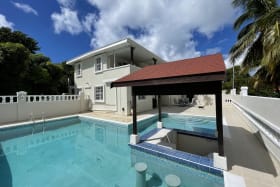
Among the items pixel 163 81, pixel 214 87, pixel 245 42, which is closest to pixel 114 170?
pixel 163 81

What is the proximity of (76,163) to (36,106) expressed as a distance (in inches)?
376

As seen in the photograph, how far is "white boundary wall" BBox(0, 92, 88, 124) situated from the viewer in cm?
979

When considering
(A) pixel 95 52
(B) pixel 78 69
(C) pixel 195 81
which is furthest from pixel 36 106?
(C) pixel 195 81

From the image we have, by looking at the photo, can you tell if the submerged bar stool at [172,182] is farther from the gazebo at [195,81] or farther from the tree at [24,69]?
the tree at [24,69]

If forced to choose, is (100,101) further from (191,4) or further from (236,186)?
(236,186)

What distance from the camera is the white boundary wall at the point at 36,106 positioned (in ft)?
32.1

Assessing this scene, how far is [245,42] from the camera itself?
27.9ft

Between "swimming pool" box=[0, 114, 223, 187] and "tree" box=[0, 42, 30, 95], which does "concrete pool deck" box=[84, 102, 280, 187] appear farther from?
"tree" box=[0, 42, 30, 95]

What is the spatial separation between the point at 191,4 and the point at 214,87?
31.0ft

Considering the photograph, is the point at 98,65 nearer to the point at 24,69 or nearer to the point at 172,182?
the point at 24,69

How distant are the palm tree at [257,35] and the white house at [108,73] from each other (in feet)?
→ 25.9

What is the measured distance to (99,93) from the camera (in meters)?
14.9

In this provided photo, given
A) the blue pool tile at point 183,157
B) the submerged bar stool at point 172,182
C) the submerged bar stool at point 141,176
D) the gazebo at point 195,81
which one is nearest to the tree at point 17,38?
the gazebo at point 195,81

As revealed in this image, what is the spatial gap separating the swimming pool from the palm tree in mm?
7701
